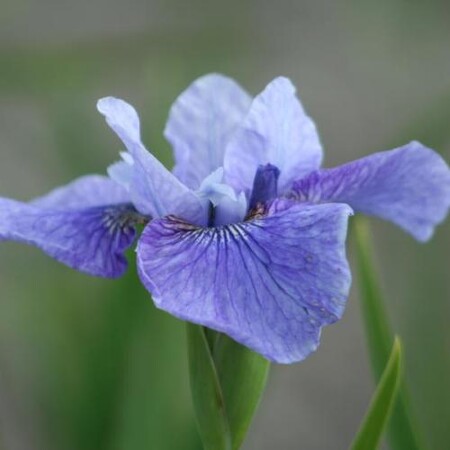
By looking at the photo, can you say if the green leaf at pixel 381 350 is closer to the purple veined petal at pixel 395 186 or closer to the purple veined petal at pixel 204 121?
the purple veined petal at pixel 395 186

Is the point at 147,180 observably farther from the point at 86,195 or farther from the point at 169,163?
the point at 169,163

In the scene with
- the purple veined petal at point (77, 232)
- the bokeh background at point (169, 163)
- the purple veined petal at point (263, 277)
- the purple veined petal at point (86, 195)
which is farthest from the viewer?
the bokeh background at point (169, 163)

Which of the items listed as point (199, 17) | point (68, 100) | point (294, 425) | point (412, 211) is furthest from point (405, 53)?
point (412, 211)

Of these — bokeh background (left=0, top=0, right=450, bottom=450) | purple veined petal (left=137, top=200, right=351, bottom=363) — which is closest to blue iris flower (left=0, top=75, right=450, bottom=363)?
purple veined petal (left=137, top=200, right=351, bottom=363)

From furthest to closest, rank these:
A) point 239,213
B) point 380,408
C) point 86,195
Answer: point 86,195
point 239,213
point 380,408

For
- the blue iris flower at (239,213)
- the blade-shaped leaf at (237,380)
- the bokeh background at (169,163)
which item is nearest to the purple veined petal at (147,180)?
the blue iris flower at (239,213)

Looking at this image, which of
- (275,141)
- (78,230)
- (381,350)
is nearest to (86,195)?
(78,230)

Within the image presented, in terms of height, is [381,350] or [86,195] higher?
[86,195]
